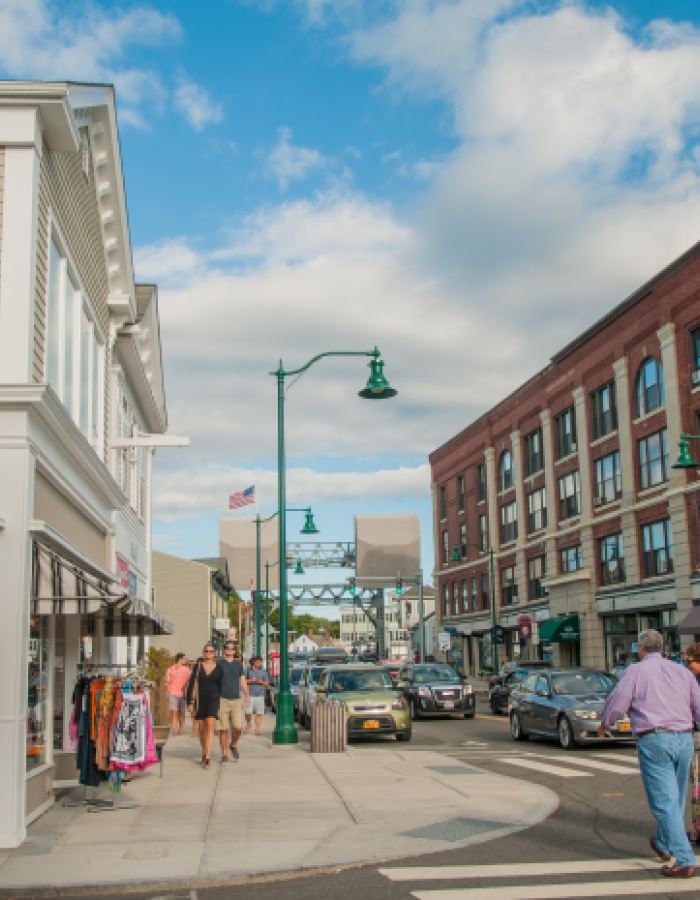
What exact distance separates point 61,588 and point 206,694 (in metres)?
5.86

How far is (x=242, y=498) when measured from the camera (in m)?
44.5

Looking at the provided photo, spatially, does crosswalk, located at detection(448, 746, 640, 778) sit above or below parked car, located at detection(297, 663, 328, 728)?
below

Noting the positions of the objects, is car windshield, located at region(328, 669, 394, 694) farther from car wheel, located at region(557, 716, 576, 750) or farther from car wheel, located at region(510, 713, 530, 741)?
car wheel, located at region(557, 716, 576, 750)

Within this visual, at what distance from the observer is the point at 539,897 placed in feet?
23.9

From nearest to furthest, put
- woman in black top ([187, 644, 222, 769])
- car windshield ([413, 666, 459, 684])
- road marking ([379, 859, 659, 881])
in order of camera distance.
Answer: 1. road marking ([379, 859, 659, 881])
2. woman in black top ([187, 644, 222, 769])
3. car windshield ([413, 666, 459, 684])

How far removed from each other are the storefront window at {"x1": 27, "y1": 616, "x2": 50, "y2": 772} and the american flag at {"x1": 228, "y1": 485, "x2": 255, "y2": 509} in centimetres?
3189

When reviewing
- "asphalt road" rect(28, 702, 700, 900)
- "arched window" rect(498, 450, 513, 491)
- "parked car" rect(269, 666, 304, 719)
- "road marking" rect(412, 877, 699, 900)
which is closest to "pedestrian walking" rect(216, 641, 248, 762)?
"asphalt road" rect(28, 702, 700, 900)

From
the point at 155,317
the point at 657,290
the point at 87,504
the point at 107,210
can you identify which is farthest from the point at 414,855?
the point at 657,290

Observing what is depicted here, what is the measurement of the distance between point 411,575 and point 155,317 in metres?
39.0

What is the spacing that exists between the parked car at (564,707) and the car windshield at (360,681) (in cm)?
315

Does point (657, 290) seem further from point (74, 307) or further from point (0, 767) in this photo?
point (0, 767)

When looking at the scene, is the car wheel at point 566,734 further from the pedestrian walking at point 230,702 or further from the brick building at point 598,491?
the brick building at point 598,491

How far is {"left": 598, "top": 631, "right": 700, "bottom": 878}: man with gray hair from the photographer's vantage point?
24.8 ft

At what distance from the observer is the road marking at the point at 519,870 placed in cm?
809
